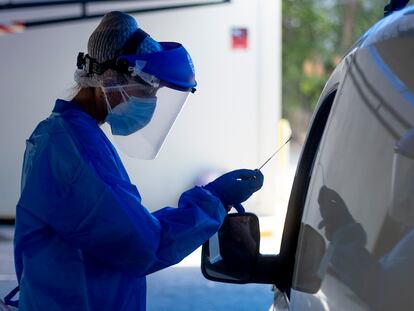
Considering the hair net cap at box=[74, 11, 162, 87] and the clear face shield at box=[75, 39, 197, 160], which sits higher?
the hair net cap at box=[74, 11, 162, 87]

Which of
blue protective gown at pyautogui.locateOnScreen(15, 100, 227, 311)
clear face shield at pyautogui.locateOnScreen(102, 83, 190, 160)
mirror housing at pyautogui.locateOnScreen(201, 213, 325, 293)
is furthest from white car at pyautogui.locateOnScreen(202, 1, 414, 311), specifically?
clear face shield at pyautogui.locateOnScreen(102, 83, 190, 160)

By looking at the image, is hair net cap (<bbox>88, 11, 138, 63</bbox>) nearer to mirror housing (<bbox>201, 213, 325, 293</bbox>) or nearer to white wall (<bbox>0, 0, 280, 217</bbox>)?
mirror housing (<bbox>201, 213, 325, 293</bbox>)

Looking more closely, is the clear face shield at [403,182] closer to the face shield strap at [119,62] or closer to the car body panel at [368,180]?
the car body panel at [368,180]

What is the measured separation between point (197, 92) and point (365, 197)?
822 centimetres

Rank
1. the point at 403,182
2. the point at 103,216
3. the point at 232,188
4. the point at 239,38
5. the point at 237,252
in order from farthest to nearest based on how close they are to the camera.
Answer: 1. the point at 239,38
2. the point at 232,188
3. the point at 237,252
4. the point at 103,216
5. the point at 403,182

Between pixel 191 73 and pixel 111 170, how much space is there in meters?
0.39

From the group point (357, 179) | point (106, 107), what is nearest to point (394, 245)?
point (357, 179)

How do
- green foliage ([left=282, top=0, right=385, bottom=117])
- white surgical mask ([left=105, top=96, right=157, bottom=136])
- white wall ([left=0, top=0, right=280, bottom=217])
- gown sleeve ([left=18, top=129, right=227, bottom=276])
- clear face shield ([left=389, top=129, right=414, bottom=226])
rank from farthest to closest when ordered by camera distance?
green foliage ([left=282, top=0, right=385, bottom=117]), white wall ([left=0, top=0, right=280, bottom=217]), white surgical mask ([left=105, top=96, right=157, bottom=136]), gown sleeve ([left=18, top=129, right=227, bottom=276]), clear face shield ([left=389, top=129, right=414, bottom=226])

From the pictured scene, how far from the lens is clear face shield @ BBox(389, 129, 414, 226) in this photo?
133 centimetres

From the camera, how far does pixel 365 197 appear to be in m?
1.49

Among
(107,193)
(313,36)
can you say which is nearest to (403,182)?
(107,193)

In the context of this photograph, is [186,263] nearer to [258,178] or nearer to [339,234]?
[258,178]

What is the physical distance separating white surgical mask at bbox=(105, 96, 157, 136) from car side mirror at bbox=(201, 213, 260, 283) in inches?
16.3

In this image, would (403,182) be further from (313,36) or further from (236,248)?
(313,36)
